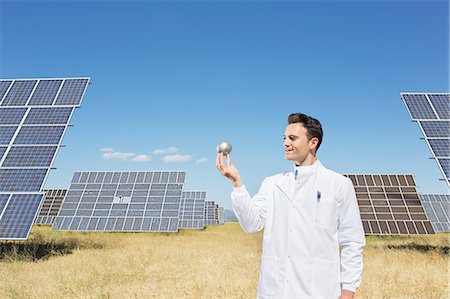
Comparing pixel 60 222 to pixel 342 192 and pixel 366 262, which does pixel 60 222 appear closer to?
pixel 366 262

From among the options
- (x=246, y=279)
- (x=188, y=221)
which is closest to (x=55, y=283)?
(x=246, y=279)

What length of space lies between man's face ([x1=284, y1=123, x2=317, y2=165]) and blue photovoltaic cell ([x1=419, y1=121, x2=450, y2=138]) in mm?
11360

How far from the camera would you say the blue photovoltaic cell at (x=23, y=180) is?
11609mm

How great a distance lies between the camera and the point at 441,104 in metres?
14.7

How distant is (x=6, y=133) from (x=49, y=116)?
4.85 feet

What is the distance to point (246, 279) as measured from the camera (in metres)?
8.60

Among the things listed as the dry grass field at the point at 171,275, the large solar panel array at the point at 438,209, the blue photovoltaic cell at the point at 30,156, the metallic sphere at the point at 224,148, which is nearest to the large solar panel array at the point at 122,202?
the dry grass field at the point at 171,275

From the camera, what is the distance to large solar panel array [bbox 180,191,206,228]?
3192cm

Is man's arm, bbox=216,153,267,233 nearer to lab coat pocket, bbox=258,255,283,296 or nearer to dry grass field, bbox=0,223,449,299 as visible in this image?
lab coat pocket, bbox=258,255,283,296

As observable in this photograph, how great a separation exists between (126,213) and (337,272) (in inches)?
747

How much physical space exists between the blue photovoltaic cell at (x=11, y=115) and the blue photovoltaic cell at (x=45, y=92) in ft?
A: 1.60

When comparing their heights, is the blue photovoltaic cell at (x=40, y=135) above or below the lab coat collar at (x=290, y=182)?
above

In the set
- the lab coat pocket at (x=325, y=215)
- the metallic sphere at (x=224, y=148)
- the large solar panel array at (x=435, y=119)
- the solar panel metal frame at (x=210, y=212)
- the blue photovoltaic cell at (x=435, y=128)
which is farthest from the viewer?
the solar panel metal frame at (x=210, y=212)

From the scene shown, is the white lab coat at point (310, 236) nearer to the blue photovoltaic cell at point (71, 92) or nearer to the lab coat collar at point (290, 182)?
the lab coat collar at point (290, 182)
